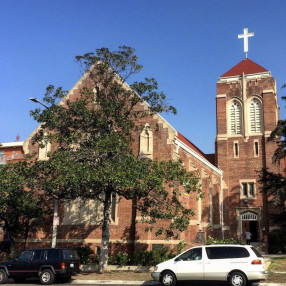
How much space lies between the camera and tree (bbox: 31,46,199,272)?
17.5 m

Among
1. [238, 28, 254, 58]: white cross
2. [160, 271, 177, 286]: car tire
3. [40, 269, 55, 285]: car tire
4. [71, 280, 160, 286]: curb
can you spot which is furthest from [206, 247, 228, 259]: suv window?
[238, 28, 254, 58]: white cross

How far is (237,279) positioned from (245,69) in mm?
31146

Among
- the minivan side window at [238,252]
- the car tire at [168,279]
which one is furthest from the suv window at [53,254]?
the minivan side window at [238,252]

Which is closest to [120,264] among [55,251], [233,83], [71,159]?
[55,251]

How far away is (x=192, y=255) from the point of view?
15.3 metres

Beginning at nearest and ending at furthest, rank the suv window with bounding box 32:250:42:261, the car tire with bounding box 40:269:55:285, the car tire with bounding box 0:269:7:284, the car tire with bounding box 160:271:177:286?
the car tire with bounding box 160:271:177:286 < the car tire with bounding box 40:269:55:285 < the car tire with bounding box 0:269:7:284 < the suv window with bounding box 32:250:42:261

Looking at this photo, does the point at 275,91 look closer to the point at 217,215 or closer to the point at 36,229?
the point at 217,215

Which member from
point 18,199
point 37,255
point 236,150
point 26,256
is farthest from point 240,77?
point 26,256

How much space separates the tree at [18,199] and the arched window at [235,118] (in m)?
22.7

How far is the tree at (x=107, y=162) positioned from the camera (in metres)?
17.5

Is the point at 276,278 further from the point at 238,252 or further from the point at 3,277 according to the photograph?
the point at 3,277

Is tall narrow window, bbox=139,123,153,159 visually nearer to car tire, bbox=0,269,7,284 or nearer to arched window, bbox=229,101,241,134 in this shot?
car tire, bbox=0,269,7,284

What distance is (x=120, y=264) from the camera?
21516mm

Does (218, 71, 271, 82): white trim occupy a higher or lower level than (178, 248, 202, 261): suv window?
higher
